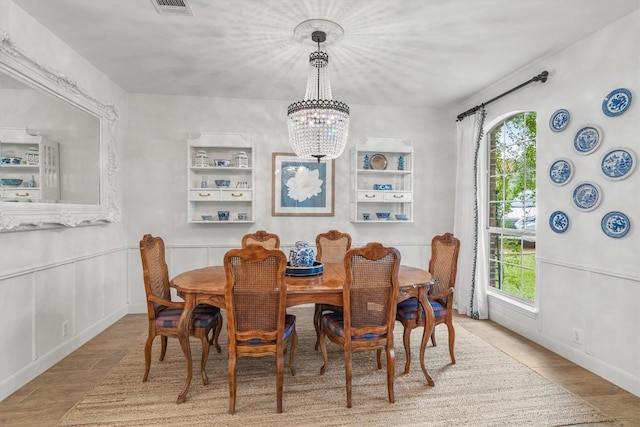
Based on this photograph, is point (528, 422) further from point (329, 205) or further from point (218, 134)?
point (218, 134)

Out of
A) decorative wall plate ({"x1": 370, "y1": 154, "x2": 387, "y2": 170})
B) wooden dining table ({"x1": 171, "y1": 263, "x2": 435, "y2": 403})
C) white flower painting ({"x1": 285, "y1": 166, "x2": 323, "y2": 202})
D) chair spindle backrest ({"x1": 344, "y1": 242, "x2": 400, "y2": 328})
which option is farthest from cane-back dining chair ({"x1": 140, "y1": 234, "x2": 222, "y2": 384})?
decorative wall plate ({"x1": 370, "y1": 154, "x2": 387, "y2": 170})

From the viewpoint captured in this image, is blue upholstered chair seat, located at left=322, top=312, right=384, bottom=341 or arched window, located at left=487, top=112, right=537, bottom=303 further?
arched window, located at left=487, top=112, right=537, bottom=303

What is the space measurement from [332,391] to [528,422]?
48.6 inches

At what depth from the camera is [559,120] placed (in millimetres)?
3086

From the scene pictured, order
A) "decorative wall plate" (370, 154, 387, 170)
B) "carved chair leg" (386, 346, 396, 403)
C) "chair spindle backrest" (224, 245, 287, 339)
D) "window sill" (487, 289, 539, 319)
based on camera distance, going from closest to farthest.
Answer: "chair spindle backrest" (224, 245, 287, 339) → "carved chair leg" (386, 346, 396, 403) → "window sill" (487, 289, 539, 319) → "decorative wall plate" (370, 154, 387, 170)

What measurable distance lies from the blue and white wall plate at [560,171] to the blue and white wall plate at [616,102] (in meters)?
0.49

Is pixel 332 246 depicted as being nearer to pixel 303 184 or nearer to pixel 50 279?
pixel 303 184

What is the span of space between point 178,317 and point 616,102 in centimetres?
361

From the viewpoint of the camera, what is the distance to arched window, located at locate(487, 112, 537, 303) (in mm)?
3619

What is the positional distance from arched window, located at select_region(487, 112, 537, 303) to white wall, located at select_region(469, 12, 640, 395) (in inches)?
10.6

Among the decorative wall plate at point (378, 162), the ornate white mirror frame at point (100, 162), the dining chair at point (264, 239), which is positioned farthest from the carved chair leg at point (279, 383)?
the decorative wall plate at point (378, 162)

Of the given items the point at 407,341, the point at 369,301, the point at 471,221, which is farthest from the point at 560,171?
the point at 369,301

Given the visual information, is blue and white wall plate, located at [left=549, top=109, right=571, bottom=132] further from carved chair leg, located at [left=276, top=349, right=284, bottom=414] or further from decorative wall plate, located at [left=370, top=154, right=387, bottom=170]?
carved chair leg, located at [left=276, top=349, right=284, bottom=414]

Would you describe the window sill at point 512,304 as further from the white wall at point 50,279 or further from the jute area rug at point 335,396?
the white wall at point 50,279
